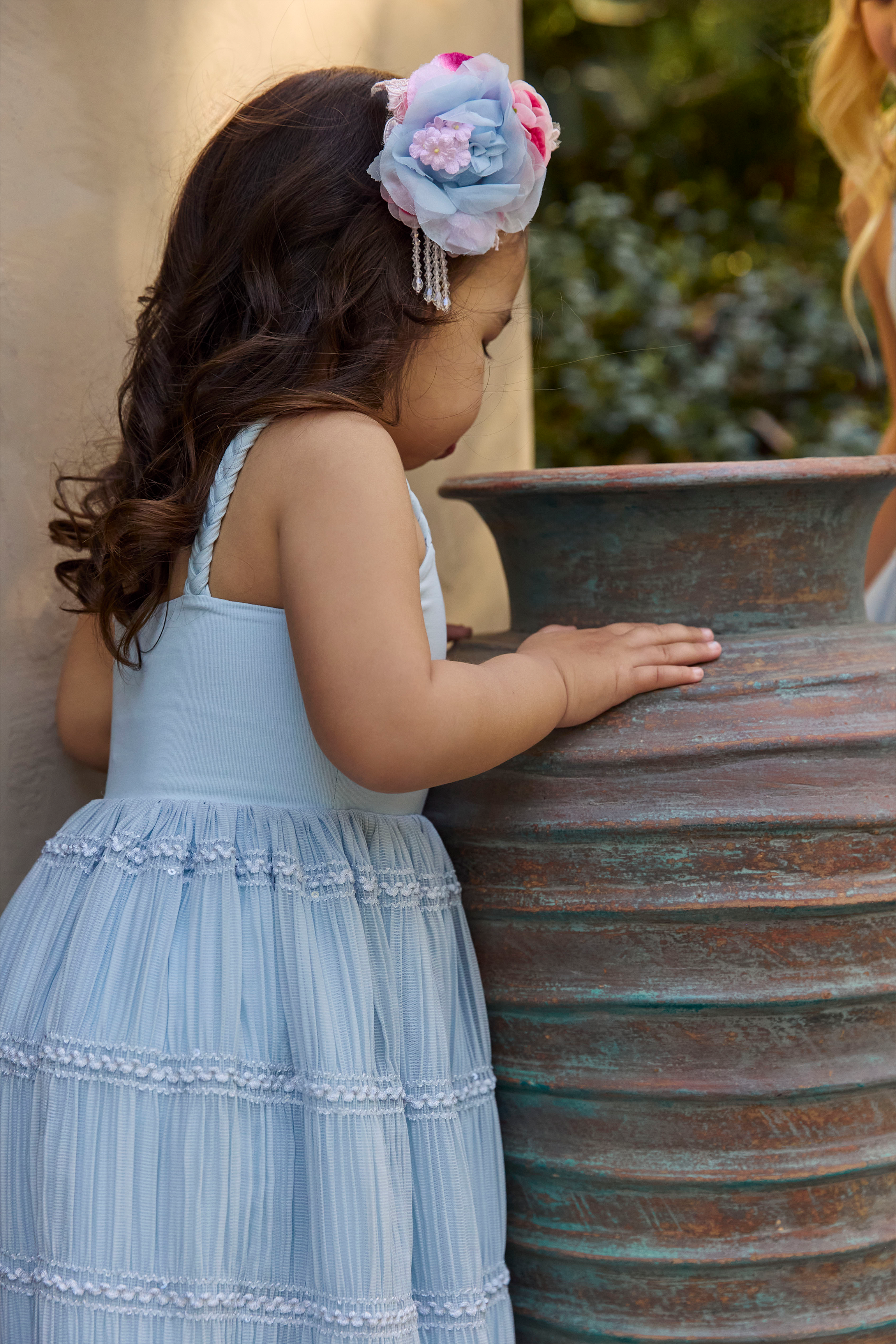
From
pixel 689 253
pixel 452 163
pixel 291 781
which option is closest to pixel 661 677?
pixel 291 781

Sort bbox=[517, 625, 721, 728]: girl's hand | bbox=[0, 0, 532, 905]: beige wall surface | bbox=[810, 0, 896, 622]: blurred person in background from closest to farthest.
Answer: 1. bbox=[517, 625, 721, 728]: girl's hand
2. bbox=[0, 0, 532, 905]: beige wall surface
3. bbox=[810, 0, 896, 622]: blurred person in background

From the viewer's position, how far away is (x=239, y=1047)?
0.89 m

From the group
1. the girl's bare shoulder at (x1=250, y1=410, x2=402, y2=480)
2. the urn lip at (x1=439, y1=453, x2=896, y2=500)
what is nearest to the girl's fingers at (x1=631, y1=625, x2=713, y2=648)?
the urn lip at (x1=439, y1=453, x2=896, y2=500)

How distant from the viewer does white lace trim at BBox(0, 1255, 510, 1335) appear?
2.80 feet

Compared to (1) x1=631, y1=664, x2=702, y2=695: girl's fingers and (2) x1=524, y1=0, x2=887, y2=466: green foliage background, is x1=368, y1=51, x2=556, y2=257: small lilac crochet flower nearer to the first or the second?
(1) x1=631, y1=664, x2=702, y2=695: girl's fingers

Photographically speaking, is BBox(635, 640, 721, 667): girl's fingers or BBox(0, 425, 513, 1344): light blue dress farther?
BBox(635, 640, 721, 667): girl's fingers

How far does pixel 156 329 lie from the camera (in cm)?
104

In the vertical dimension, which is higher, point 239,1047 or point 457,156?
point 457,156

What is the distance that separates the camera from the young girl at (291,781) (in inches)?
34.2

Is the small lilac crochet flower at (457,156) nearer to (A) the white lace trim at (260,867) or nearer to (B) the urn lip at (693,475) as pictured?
(B) the urn lip at (693,475)

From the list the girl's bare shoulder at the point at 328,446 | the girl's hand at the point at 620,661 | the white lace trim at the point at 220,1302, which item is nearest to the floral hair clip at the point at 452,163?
the girl's bare shoulder at the point at 328,446

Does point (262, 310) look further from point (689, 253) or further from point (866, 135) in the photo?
point (689, 253)

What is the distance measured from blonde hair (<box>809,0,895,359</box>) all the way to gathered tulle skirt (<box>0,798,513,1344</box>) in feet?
4.77

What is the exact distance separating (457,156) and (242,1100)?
0.72 m
